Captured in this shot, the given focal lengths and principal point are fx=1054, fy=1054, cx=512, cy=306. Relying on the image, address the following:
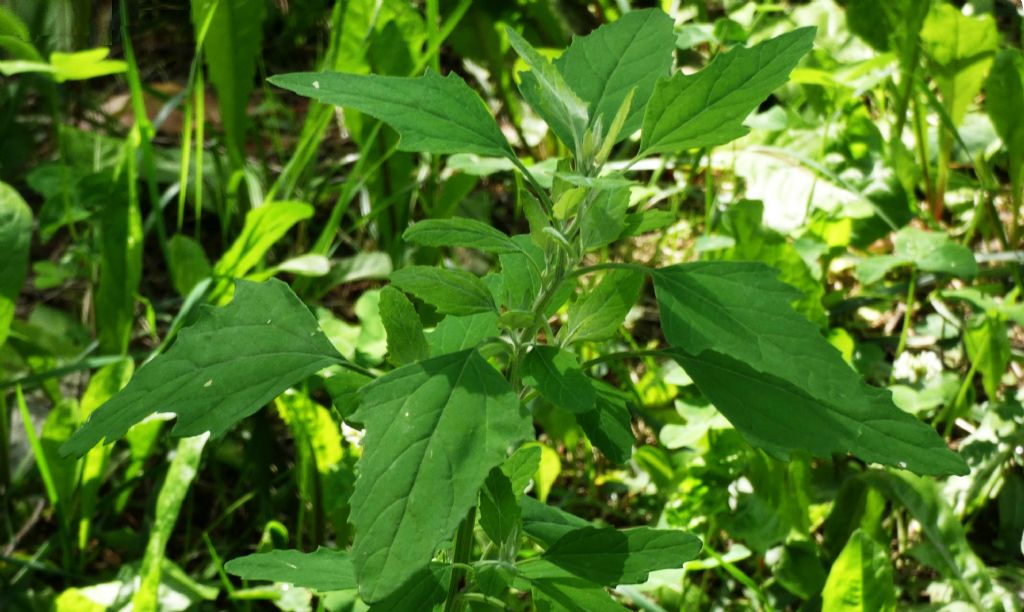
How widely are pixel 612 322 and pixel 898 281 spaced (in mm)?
1498

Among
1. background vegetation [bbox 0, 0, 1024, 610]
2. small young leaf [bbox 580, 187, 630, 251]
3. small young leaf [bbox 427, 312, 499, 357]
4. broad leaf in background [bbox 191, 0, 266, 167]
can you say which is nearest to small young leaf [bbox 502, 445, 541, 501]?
small young leaf [bbox 427, 312, 499, 357]

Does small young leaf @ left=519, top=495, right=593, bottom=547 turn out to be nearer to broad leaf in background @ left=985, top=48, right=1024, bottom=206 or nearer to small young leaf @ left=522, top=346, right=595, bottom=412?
small young leaf @ left=522, top=346, right=595, bottom=412

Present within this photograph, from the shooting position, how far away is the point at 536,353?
1002 mm

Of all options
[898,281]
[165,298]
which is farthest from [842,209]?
[165,298]

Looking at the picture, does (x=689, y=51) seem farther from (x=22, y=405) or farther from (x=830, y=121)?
(x=22, y=405)

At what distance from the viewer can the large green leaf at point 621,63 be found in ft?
3.51

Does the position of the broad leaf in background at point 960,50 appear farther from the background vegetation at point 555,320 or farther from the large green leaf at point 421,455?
the large green leaf at point 421,455

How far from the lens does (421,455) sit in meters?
0.85

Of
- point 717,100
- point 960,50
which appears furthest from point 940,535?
point 960,50

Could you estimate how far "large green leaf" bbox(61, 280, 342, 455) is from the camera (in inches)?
36.5

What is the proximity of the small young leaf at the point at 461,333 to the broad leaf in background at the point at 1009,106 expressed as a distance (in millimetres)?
1583

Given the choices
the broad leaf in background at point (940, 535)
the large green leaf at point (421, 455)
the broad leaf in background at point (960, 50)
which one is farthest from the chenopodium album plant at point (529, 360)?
the broad leaf in background at point (960, 50)

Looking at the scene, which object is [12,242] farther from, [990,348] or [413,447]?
[990,348]

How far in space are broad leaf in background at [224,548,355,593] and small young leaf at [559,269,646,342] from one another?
327mm
